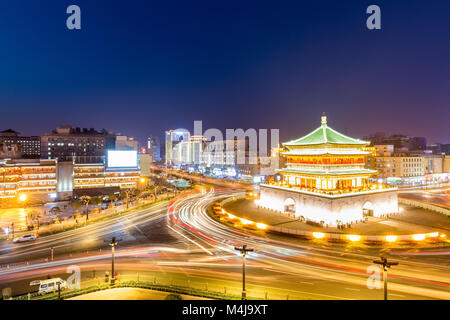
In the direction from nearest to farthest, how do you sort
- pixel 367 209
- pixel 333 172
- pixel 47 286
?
pixel 47 286
pixel 333 172
pixel 367 209

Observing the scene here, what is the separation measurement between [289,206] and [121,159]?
5685cm

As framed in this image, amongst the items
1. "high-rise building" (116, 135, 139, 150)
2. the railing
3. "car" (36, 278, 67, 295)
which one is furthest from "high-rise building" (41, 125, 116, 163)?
the railing

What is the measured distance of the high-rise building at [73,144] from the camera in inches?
4390

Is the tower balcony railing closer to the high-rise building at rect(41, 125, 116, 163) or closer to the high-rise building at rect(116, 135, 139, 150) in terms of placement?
the high-rise building at rect(41, 125, 116, 163)

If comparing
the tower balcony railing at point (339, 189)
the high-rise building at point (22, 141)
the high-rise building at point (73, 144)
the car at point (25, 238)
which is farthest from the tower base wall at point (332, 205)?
the high-rise building at point (22, 141)

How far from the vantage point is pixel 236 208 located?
176 feet

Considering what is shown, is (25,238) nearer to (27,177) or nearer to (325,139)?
(27,177)

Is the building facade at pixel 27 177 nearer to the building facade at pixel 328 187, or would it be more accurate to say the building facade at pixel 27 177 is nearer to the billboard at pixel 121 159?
the billboard at pixel 121 159

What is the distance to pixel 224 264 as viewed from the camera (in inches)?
1080

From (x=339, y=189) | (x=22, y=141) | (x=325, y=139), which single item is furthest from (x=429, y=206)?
(x=22, y=141)

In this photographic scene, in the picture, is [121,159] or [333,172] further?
[121,159]

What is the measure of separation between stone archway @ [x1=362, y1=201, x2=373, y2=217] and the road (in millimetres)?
16906

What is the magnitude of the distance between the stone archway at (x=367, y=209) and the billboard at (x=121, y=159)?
67139 mm
